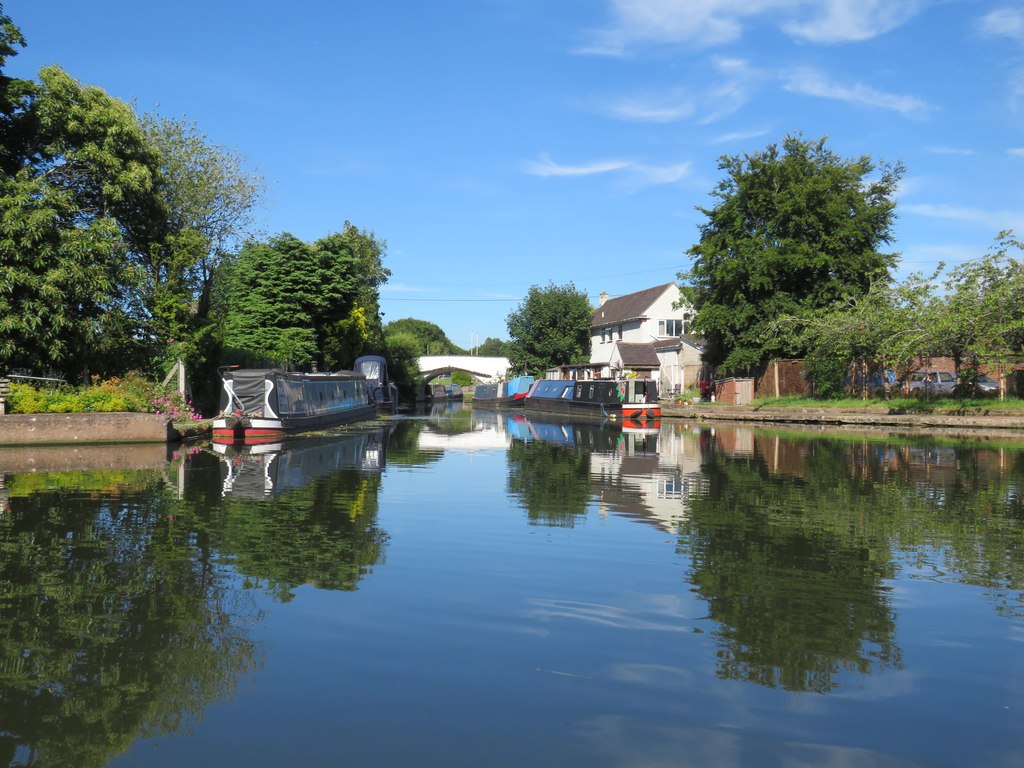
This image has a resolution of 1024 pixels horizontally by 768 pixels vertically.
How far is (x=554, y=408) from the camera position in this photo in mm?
49250

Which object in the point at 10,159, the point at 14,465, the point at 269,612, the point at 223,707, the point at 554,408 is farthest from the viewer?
the point at 554,408

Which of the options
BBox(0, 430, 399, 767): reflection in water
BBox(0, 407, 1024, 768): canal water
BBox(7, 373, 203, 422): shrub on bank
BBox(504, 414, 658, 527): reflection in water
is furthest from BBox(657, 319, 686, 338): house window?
BBox(0, 430, 399, 767): reflection in water

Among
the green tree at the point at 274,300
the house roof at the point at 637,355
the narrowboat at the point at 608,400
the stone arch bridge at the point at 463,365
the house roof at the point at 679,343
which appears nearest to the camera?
the narrowboat at the point at 608,400

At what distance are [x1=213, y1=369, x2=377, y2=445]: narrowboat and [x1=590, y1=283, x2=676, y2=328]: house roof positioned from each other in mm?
36987

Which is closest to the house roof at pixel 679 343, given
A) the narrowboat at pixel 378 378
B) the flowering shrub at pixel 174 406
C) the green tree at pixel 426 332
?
the narrowboat at pixel 378 378

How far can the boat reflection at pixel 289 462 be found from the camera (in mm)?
13852

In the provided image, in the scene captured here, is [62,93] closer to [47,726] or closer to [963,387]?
[47,726]

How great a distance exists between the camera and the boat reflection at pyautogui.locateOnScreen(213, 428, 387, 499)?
13852 millimetres

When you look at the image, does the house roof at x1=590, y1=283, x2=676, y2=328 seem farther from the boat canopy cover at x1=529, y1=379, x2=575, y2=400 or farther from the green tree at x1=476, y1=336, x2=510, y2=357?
the green tree at x1=476, y1=336, x2=510, y2=357

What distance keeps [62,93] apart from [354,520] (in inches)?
788

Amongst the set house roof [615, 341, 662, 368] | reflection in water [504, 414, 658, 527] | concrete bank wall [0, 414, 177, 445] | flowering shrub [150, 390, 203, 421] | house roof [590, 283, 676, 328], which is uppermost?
house roof [590, 283, 676, 328]

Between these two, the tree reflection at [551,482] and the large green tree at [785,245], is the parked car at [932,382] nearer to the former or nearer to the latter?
the large green tree at [785,245]

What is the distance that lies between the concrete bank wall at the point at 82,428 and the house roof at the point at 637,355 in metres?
42.3

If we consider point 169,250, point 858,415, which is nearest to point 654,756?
point 169,250
